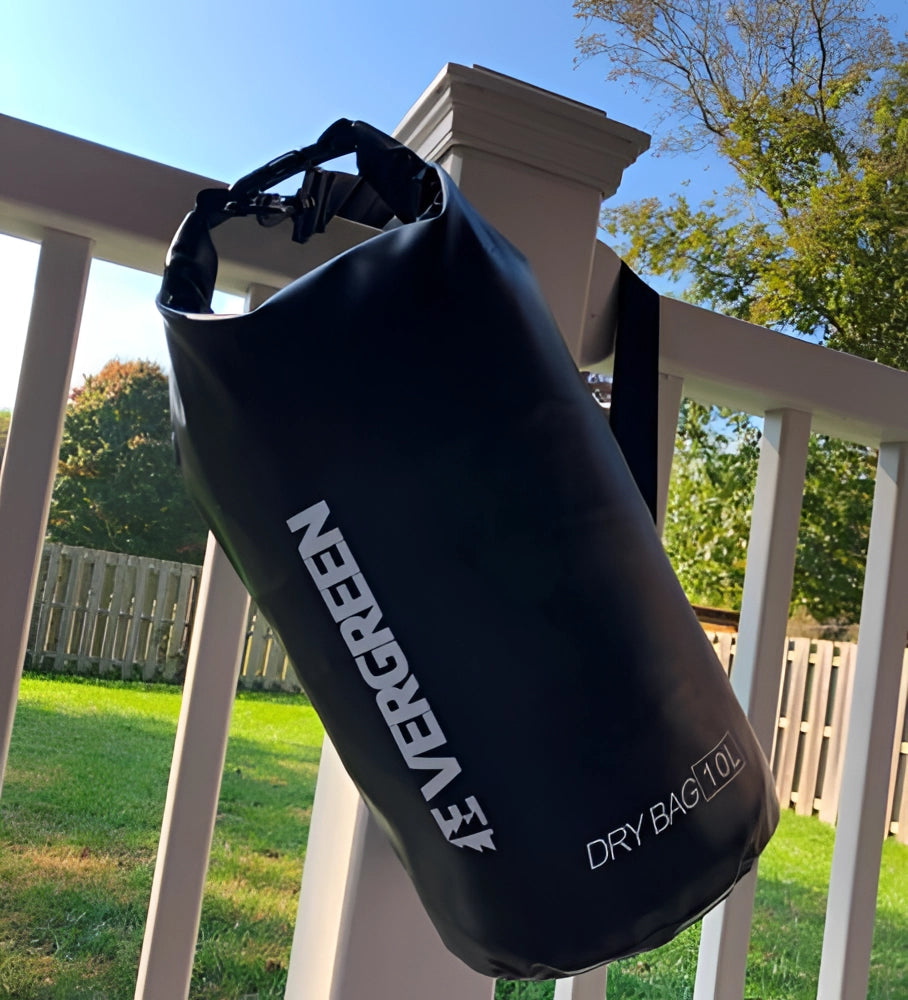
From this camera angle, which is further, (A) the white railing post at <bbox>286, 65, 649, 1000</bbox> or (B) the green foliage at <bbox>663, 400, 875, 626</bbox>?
(B) the green foliage at <bbox>663, 400, 875, 626</bbox>

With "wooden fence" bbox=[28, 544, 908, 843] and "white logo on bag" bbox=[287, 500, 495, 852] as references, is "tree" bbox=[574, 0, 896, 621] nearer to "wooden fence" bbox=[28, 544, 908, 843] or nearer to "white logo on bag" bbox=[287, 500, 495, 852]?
"wooden fence" bbox=[28, 544, 908, 843]

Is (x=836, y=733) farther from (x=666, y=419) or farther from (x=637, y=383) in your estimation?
(x=637, y=383)

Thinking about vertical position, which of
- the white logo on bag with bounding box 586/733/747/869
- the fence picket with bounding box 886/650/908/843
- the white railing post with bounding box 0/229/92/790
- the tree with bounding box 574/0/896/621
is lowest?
the fence picket with bounding box 886/650/908/843

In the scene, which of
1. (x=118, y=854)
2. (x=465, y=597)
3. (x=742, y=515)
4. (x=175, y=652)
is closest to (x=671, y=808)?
(x=465, y=597)

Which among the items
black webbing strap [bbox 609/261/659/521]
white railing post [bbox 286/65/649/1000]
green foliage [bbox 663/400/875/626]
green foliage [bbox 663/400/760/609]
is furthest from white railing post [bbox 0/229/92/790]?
green foliage [bbox 663/400/760/609]

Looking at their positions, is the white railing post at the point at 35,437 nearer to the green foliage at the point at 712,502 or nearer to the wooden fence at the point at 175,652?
the wooden fence at the point at 175,652

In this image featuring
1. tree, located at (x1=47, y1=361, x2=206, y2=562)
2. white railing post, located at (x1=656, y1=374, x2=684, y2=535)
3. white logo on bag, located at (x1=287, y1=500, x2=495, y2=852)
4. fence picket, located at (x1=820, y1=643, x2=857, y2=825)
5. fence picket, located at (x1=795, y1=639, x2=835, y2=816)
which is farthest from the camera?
tree, located at (x1=47, y1=361, x2=206, y2=562)

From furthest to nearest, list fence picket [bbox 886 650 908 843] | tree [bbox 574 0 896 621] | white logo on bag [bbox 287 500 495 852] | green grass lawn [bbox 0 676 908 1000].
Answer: tree [bbox 574 0 896 621] < fence picket [bbox 886 650 908 843] < green grass lawn [bbox 0 676 908 1000] < white logo on bag [bbox 287 500 495 852]

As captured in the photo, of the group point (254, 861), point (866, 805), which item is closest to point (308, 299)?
point (866, 805)

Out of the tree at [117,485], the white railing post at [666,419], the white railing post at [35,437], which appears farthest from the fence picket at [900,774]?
the white railing post at [35,437]

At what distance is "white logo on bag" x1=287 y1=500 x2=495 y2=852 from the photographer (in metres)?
0.45

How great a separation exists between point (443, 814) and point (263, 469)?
0.61 ft

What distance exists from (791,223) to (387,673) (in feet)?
19.7

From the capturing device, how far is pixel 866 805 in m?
0.86
